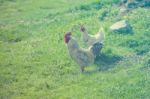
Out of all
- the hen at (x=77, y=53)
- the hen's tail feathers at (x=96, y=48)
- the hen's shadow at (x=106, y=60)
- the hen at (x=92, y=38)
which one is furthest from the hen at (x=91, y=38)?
the hen at (x=77, y=53)

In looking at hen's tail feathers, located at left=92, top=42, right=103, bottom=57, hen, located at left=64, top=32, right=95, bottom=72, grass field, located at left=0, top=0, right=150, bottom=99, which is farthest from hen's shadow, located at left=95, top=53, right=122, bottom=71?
hen, located at left=64, top=32, right=95, bottom=72

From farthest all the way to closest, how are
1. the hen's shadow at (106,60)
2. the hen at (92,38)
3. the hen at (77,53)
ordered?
1. the hen at (92,38)
2. the hen's shadow at (106,60)
3. the hen at (77,53)

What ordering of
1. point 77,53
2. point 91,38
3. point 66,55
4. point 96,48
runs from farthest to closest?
point 66,55
point 91,38
point 96,48
point 77,53

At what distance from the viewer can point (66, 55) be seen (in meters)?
18.3

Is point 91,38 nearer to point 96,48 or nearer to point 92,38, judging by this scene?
point 92,38

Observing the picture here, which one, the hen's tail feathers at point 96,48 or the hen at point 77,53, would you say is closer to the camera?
the hen at point 77,53

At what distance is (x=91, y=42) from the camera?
18.1m

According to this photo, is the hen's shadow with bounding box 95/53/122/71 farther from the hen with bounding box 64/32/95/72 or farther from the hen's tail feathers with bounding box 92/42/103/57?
the hen with bounding box 64/32/95/72

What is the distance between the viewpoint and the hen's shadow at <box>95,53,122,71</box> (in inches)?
676

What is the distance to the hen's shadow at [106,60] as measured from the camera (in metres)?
17.2

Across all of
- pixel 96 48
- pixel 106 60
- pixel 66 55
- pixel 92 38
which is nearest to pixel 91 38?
pixel 92 38

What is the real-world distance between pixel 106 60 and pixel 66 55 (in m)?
1.69

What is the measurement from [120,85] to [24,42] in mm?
6545

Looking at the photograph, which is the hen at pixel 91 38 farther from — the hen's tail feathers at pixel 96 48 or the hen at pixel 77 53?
the hen at pixel 77 53
